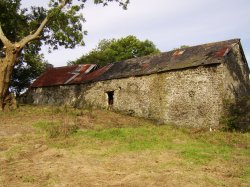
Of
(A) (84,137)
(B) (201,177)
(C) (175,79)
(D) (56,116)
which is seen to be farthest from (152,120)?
(B) (201,177)

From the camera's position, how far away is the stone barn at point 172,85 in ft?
61.7

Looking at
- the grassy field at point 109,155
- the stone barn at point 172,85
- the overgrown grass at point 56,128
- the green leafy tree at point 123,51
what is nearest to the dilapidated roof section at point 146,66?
the stone barn at point 172,85

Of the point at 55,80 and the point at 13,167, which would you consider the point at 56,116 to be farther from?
the point at 55,80

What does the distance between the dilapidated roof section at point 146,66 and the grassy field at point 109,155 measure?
604 cm

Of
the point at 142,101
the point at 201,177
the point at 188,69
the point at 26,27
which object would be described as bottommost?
the point at 201,177

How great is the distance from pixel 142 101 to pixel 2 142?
11.3 m

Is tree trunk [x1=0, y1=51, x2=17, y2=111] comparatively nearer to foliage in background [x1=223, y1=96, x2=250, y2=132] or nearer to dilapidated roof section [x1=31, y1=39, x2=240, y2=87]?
dilapidated roof section [x1=31, y1=39, x2=240, y2=87]

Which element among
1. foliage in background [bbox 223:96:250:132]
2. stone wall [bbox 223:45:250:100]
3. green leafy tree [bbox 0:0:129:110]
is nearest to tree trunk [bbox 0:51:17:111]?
green leafy tree [bbox 0:0:129:110]

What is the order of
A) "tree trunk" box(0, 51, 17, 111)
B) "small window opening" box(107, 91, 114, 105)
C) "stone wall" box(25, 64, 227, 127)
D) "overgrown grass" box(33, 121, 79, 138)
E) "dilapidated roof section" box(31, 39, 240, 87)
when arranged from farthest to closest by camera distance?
"small window opening" box(107, 91, 114, 105)
"dilapidated roof section" box(31, 39, 240, 87)
"stone wall" box(25, 64, 227, 127)
"tree trunk" box(0, 51, 17, 111)
"overgrown grass" box(33, 121, 79, 138)

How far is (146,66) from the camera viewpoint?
23.3 meters

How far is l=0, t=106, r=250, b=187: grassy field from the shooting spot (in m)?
8.75

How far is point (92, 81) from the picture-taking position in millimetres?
25266

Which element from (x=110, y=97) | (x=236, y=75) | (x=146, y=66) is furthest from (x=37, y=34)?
(x=236, y=75)

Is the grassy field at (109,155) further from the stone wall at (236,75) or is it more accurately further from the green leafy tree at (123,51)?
the green leafy tree at (123,51)
